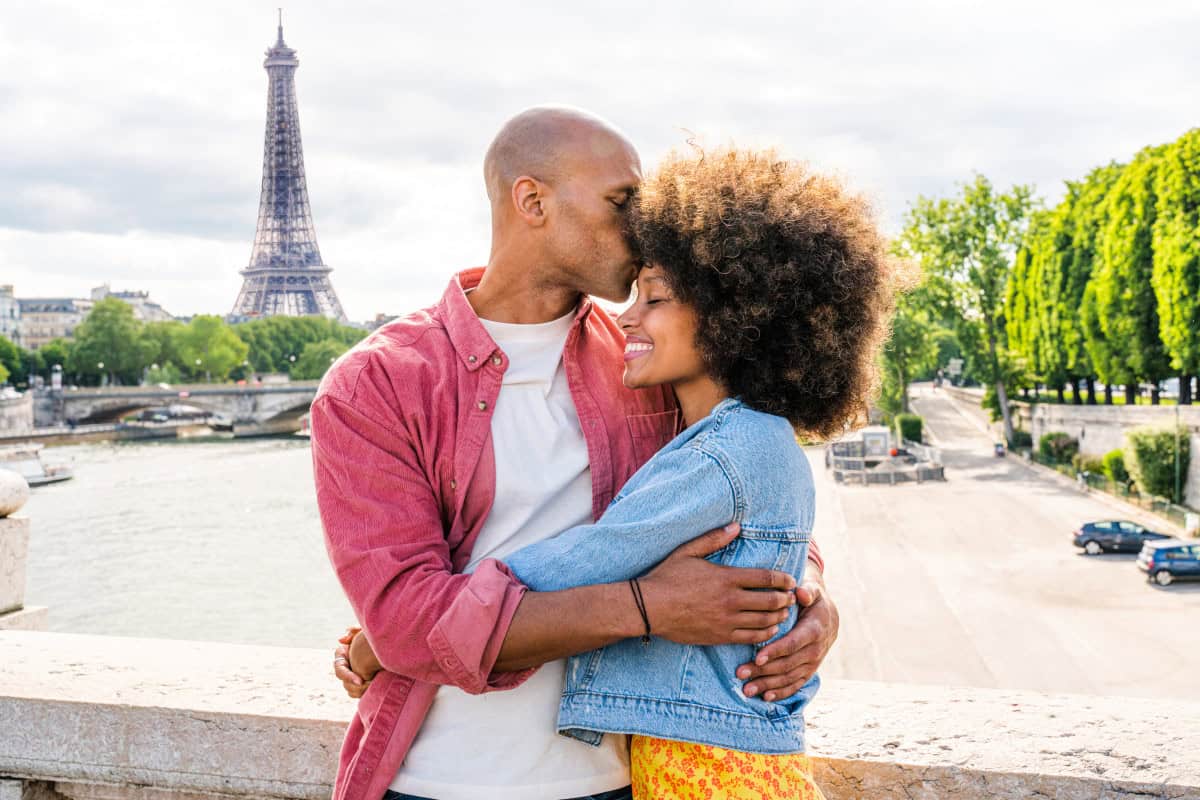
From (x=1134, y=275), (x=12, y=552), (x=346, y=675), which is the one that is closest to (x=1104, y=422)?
(x=1134, y=275)

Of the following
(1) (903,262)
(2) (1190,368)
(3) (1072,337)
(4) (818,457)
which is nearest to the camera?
(1) (903,262)

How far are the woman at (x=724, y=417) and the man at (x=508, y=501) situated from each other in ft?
0.15

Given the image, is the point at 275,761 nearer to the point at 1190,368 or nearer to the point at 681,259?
the point at 681,259

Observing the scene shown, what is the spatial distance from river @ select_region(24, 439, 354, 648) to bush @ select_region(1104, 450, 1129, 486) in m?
17.9

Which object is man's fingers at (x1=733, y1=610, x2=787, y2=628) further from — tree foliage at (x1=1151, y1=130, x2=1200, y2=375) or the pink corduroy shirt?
tree foliage at (x1=1151, y1=130, x2=1200, y2=375)

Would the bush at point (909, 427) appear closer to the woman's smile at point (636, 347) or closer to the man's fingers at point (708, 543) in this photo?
the woman's smile at point (636, 347)

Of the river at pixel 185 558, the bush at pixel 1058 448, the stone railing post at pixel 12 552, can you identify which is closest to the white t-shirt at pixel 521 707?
the stone railing post at pixel 12 552

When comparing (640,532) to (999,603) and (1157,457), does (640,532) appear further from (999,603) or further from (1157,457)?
(1157,457)

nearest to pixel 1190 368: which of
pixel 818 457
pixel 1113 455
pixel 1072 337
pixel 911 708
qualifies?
pixel 1113 455

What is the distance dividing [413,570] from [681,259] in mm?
650

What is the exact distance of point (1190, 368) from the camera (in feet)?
78.5

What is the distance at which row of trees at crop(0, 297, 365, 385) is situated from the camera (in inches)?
2667

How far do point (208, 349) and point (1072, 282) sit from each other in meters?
54.3

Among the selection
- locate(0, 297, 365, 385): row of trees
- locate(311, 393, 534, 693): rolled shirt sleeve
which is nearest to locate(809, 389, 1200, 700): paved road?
locate(311, 393, 534, 693): rolled shirt sleeve
